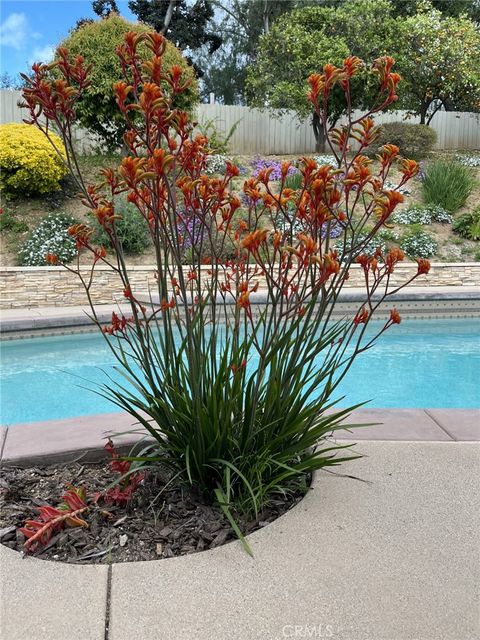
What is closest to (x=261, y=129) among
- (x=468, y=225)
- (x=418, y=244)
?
(x=468, y=225)

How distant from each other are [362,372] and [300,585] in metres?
3.92

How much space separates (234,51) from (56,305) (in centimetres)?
1789

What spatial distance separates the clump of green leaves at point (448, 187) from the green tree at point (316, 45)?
3.73m

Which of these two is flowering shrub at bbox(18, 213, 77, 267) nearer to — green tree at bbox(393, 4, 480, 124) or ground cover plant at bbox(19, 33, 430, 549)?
ground cover plant at bbox(19, 33, 430, 549)

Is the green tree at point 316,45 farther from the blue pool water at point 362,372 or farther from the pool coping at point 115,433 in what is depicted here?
the pool coping at point 115,433

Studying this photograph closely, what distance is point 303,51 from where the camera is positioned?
13555mm

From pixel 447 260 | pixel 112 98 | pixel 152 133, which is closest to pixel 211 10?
pixel 112 98

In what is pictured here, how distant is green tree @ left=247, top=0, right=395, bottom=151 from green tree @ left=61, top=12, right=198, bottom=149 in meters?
4.14

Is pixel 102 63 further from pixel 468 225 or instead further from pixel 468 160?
pixel 468 160

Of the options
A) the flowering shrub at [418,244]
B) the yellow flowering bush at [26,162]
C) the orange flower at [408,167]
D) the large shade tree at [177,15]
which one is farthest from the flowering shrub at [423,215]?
the large shade tree at [177,15]

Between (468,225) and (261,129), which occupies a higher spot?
(261,129)

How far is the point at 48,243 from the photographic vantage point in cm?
824

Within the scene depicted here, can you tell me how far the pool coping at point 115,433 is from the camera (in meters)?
2.31

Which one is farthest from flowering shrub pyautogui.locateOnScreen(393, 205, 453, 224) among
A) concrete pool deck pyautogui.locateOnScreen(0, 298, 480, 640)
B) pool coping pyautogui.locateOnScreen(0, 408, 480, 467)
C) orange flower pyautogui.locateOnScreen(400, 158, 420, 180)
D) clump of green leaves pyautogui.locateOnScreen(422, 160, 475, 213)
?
orange flower pyautogui.locateOnScreen(400, 158, 420, 180)
